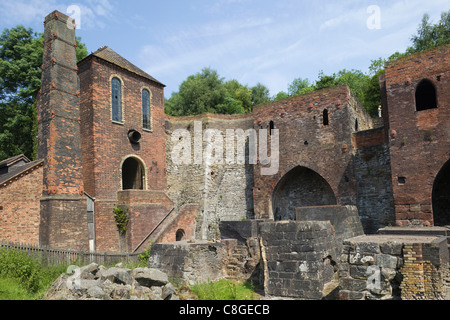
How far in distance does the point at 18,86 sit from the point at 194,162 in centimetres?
1470

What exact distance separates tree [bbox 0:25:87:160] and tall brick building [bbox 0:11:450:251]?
667cm

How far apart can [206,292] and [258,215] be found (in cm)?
1065

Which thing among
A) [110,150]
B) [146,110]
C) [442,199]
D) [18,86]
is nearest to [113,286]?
[110,150]

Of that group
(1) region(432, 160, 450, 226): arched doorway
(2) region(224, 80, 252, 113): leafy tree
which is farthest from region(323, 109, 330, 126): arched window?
(2) region(224, 80, 252, 113): leafy tree

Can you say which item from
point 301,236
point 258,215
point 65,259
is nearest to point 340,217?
point 301,236

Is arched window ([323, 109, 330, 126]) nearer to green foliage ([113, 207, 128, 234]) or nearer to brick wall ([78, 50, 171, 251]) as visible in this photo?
brick wall ([78, 50, 171, 251])

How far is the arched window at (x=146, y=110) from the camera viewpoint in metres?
19.8

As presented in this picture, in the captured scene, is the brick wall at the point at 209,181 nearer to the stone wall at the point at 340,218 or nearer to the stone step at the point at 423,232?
the stone step at the point at 423,232

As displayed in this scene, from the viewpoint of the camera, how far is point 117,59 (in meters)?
19.5

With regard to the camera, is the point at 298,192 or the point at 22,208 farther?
the point at 298,192

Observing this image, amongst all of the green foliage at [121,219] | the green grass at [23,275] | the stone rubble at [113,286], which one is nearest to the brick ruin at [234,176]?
the green foliage at [121,219]

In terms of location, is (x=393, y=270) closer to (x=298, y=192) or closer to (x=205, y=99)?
(x=298, y=192)

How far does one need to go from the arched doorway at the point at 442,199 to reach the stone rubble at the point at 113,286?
12845 mm
